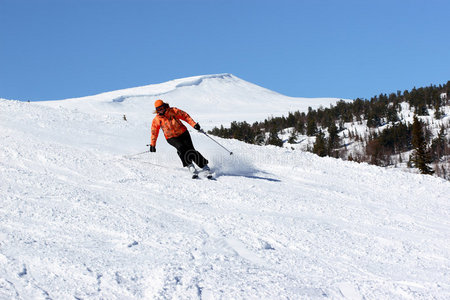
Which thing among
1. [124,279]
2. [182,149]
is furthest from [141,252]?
[182,149]

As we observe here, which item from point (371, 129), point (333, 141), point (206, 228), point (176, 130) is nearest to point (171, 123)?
point (176, 130)

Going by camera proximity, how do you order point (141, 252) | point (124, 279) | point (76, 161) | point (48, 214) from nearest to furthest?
1. point (124, 279)
2. point (141, 252)
3. point (48, 214)
4. point (76, 161)

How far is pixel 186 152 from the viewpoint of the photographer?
30.6 ft

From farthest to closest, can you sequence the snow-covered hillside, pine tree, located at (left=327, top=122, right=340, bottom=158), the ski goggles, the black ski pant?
pine tree, located at (left=327, top=122, right=340, bottom=158), the ski goggles, the black ski pant, the snow-covered hillside

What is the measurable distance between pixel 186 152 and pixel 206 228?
13.3ft

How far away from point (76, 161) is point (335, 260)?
20.1 ft

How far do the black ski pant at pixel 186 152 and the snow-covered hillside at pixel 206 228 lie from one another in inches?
17.7

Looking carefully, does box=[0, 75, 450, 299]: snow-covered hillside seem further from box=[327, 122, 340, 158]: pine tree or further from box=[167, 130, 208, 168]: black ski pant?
box=[327, 122, 340, 158]: pine tree

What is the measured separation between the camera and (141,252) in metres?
4.37

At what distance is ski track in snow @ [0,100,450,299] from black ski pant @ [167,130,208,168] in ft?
1.14

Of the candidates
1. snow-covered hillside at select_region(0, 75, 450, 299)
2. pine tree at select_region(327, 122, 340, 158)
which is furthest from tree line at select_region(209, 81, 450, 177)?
snow-covered hillside at select_region(0, 75, 450, 299)

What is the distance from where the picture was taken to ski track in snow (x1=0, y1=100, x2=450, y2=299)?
147 inches

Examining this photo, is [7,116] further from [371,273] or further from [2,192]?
[371,273]

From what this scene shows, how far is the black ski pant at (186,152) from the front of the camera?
9175 millimetres
